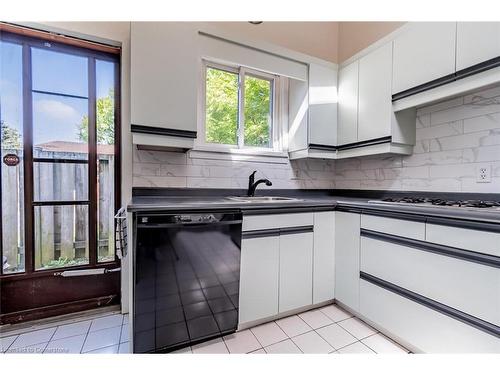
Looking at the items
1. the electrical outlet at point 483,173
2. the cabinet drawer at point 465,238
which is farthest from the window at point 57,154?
the electrical outlet at point 483,173

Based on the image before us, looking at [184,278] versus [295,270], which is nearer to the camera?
[184,278]

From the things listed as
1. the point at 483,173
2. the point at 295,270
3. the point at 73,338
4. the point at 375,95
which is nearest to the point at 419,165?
the point at 483,173

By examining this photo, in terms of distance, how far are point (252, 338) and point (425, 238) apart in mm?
1166

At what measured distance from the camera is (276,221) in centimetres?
159

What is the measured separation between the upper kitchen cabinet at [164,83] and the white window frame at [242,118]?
39cm

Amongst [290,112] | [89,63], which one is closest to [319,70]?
[290,112]

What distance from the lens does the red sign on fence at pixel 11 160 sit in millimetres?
1562

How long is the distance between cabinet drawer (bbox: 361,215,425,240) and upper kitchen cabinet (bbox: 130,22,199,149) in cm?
133

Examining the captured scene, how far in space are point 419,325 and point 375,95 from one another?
1.62 m

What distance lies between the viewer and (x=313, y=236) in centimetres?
175

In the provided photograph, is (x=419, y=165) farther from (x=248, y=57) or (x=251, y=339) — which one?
(x=251, y=339)

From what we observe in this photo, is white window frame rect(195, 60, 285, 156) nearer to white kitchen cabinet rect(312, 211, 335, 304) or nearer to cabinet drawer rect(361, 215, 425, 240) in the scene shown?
white kitchen cabinet rect(312, 211, 335, 304)

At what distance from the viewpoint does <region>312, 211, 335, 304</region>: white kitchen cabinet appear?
5.80ft

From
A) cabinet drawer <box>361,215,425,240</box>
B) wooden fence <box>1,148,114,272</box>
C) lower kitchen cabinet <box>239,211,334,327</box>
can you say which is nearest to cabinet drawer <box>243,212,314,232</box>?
lower kitchen cabinet <box>239,211,334,327</box>
